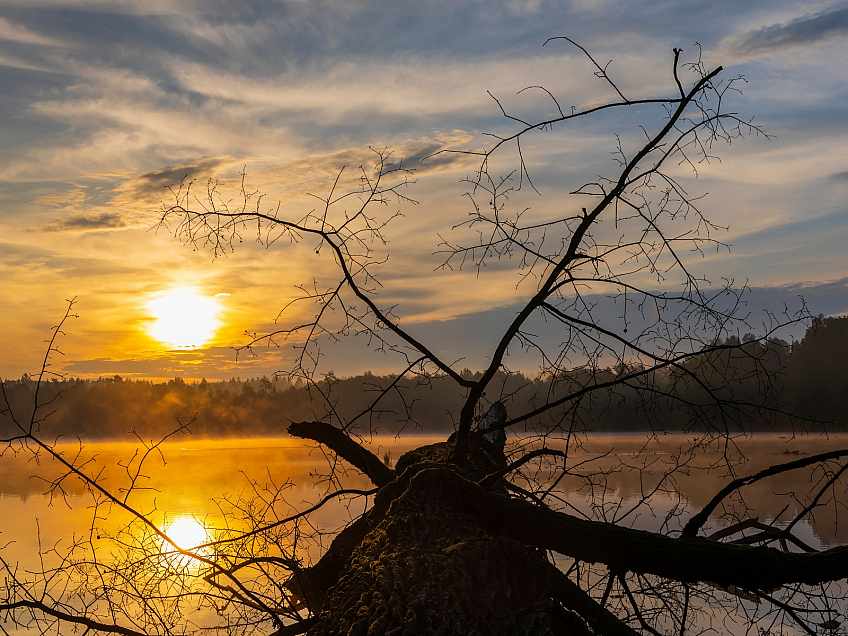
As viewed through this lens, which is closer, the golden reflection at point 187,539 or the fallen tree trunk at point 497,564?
the fallen tree trunk at point 497,564

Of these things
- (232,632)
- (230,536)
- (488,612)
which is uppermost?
(230,536)

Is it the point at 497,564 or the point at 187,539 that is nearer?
the point at 497,564

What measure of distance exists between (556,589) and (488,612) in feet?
Answer: 2.97

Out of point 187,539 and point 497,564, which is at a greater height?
point 187,539

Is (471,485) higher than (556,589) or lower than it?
higher

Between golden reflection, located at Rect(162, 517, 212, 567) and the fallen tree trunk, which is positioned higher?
golden reflection, located at Rect(162, 517, 212, 567)

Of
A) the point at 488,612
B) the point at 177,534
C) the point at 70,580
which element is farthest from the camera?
the point at 177,534

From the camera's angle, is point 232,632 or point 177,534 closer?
point 232,632

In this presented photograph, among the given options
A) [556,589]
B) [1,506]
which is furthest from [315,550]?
[1,506]

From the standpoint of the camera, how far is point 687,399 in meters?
3.76

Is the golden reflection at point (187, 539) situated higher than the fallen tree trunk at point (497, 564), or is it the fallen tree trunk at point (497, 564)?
the golden reflection at point (187, 539)

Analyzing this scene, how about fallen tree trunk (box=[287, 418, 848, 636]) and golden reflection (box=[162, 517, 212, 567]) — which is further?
golden reflection (box=[162, 517, 212, 567])

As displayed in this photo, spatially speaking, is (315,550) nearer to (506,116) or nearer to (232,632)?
(232,632)

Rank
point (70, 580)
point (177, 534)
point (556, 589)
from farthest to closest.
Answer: point (177, 534), point (70, 580), point (556, 589)
